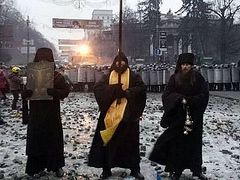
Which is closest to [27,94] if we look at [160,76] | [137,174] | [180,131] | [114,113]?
[114,113]

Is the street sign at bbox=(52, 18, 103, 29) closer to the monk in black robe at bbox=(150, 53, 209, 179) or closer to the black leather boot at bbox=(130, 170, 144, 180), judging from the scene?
the monk in black robe at bbox=(150, 53, 209, 179)

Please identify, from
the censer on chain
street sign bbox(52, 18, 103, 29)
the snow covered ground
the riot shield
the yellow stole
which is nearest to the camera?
the censer on chain

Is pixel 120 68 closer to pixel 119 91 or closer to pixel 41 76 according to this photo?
pixel 119 91

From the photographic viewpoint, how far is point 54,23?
35.8 metres

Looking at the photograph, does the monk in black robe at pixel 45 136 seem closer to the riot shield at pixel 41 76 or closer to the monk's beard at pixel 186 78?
the riot shield at pixel 41 76

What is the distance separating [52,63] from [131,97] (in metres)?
1.37

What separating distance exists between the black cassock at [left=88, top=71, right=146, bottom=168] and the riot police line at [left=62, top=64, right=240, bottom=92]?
57.7ft

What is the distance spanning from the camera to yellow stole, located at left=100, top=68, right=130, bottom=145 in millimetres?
7000

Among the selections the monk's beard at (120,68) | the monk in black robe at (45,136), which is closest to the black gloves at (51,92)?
the monk in black robe at (45,136)

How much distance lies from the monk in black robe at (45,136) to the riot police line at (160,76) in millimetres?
17582

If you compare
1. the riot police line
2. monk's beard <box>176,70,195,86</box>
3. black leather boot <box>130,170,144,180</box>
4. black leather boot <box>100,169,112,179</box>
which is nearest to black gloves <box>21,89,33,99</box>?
black leather boot <box>100,169,112,179</box>

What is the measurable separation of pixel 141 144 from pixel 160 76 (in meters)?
15.3

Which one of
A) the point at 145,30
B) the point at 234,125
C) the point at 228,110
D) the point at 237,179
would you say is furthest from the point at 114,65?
the point at 145,30

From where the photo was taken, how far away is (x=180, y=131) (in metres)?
6.98
